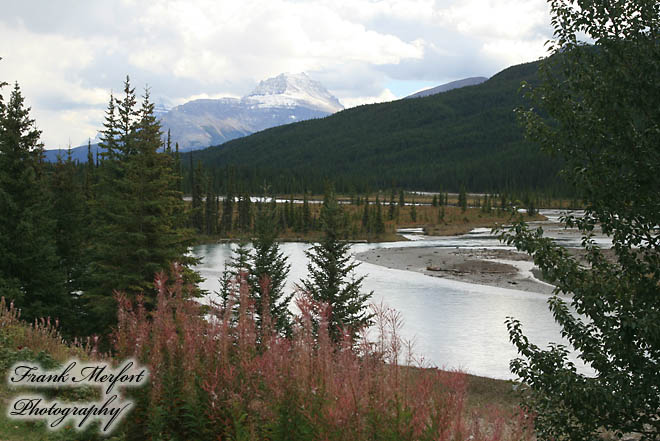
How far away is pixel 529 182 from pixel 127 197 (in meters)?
178

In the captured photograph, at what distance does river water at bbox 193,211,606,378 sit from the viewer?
26359 mm

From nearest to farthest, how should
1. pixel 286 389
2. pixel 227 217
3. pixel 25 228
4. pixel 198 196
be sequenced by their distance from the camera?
pixel 286 389 → pixel 25 228 → pixel 198 196 → pixel 227 217

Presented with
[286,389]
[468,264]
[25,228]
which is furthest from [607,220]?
[468,264]

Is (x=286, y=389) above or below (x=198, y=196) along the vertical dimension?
below

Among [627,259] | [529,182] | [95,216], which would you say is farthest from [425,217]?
[627,259]

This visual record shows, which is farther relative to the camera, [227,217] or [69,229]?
[227,217]

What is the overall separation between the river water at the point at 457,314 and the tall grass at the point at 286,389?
10.1 meters

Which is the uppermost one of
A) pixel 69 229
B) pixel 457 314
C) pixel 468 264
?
pixel 69 229

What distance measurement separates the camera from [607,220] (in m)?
9.14

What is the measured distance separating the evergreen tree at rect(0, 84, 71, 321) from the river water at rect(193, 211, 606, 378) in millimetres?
14710

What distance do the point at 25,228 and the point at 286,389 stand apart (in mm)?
19491

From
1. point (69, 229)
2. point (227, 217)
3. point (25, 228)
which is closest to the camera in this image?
point (25, 228)

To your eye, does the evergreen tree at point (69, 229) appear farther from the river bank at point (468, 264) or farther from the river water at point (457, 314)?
the river bank at point (468, 264)

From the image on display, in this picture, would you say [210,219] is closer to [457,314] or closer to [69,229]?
[457,314]
